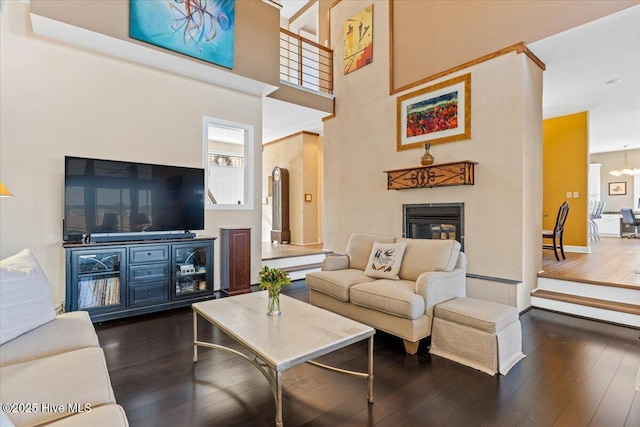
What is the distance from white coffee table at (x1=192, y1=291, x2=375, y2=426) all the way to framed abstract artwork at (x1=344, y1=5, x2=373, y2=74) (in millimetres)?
4706

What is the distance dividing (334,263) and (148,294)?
223 centimetres

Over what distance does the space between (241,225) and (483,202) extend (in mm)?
3486

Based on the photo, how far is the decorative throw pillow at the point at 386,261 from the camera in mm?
3328

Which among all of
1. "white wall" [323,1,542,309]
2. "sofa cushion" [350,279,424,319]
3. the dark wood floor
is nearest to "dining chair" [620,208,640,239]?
"white wall" [323,1,542,309]

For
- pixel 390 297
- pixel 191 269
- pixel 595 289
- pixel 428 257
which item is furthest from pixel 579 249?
pixel 191 269

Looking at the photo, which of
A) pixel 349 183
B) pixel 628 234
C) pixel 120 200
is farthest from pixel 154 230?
pixel 628 234

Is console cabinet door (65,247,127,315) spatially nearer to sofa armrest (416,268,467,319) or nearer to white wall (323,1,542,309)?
sofa armrest (416,268,467,319)

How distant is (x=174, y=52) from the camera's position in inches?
152

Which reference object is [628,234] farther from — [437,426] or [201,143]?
[201,143]

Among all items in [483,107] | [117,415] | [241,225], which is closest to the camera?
[117,415]

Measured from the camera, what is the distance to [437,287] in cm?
282

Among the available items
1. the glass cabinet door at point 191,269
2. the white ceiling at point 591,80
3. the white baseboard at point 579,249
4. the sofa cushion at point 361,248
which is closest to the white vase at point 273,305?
the sofa cushion at point 361,248

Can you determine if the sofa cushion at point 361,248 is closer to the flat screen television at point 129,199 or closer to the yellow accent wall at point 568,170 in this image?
the flat screen television at point 129,199

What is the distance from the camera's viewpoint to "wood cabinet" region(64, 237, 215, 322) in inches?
131
